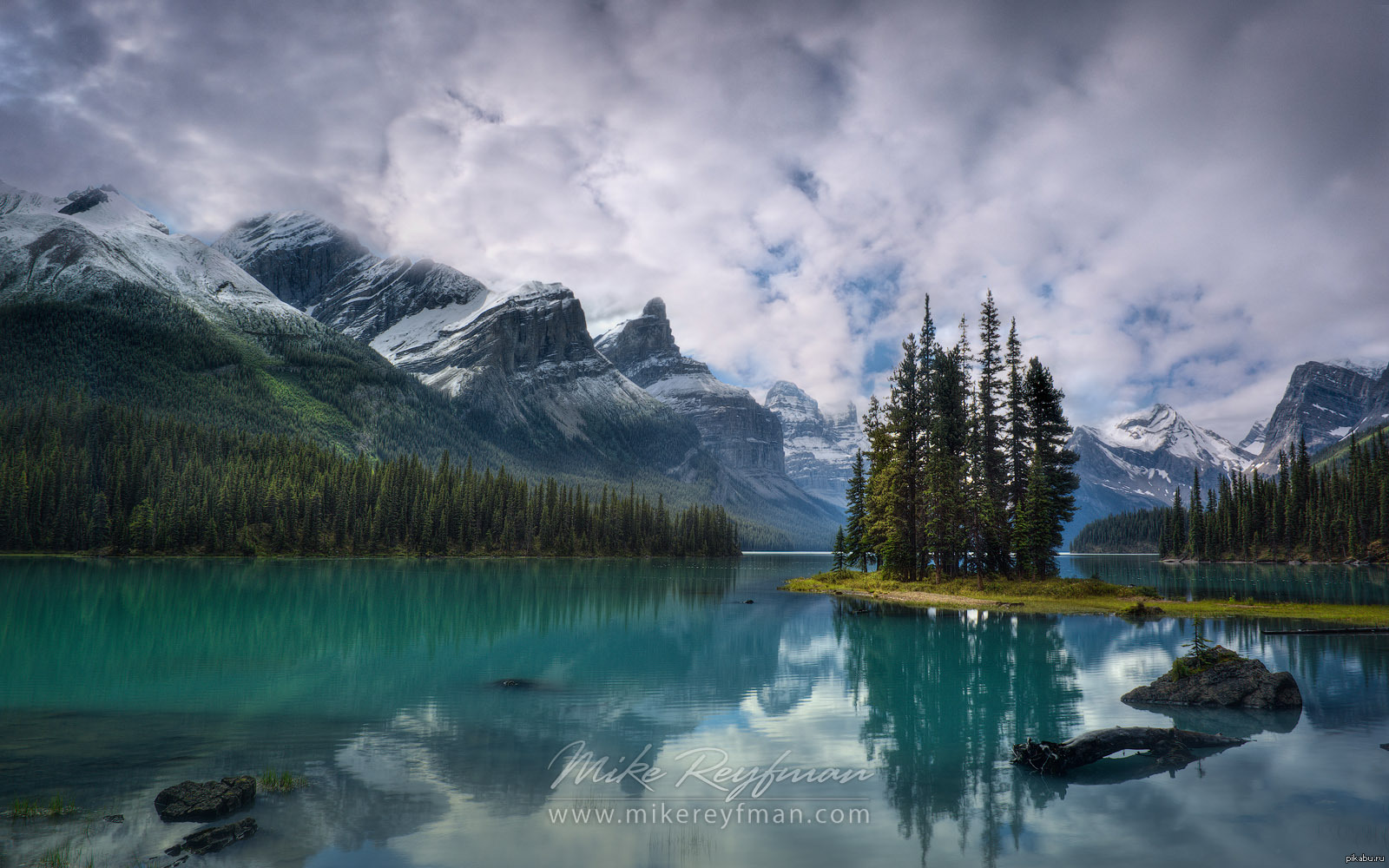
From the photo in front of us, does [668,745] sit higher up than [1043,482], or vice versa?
[1043,482]

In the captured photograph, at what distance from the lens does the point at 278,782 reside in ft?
44.5

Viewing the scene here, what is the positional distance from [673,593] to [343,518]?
321ft

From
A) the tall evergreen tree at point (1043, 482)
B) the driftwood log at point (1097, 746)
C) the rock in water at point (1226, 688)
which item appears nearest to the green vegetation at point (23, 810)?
the driftwood log at point (1097, 746)

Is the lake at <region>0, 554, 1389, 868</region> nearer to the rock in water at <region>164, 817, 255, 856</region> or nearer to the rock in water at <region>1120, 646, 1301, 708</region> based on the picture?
the rock in water at <region>164, 817, 255, 856</region>

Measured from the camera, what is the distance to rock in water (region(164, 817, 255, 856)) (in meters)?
10.6

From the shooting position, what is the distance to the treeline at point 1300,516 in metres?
121

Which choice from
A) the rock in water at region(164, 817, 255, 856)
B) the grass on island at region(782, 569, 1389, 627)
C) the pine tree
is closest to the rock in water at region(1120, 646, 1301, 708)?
the rock in water at region(164, 817, 255, 856)

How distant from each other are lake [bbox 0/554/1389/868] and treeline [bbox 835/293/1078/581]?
70.5 feet

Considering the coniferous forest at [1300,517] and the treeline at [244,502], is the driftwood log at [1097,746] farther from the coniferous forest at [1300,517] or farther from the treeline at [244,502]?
the coniferous forest at [1300,517]

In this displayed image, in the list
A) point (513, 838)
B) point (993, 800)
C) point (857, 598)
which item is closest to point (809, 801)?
point (993, 800)

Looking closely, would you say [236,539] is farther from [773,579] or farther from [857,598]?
[857,598]

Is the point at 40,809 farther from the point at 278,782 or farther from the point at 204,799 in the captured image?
the point at 278,782

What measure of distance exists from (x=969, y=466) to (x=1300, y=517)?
119m

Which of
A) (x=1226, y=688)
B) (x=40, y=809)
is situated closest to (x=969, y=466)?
(x=1226, y=688)
